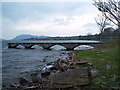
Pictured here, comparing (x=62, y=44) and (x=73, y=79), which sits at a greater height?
(x=62, y=44)

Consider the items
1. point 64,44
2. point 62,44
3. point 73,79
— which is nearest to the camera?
point 73,79

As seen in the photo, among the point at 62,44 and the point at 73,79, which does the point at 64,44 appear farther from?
the point at 73,79

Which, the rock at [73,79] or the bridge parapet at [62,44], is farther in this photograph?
the bridge parapet at [62,44]

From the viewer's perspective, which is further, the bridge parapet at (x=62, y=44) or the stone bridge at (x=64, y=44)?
the bridge parapet at (x=62, y=44)

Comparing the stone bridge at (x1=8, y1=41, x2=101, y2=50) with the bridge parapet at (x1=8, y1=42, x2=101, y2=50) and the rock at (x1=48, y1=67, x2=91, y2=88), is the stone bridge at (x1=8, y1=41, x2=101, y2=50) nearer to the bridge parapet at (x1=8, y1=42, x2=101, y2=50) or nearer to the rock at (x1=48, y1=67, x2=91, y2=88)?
the bridge parapet at (x1=8, y1=42, x2=101, y2=50)

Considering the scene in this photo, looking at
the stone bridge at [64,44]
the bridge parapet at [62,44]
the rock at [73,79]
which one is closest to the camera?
the rock at [73,79]

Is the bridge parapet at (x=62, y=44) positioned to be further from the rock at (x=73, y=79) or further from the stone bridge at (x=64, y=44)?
the rock at (x=73, y=79)

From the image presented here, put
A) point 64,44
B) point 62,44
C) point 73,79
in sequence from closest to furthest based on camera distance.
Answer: point 73,79 < point 64,44 < point 62,44

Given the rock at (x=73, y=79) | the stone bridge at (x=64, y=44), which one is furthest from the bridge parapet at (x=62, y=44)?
the rock at (x=73, y=79)

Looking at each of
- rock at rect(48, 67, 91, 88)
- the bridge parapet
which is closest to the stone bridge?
the bridge parapet

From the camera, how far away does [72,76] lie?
9016 mm

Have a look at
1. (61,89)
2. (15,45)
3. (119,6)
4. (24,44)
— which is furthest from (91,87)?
(15,45)

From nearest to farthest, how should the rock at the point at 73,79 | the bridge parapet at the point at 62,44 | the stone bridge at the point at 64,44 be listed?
the rock at the point at 73,79 < the stone bridge at the point at 64,44 < the bridge parapet at the point at 62,44

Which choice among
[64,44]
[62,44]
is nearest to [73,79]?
[64,44]
